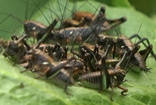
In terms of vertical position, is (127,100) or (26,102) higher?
(26,102)

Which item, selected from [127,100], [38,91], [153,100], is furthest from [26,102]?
[153,100]

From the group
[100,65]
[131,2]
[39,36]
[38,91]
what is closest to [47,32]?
[39,36]

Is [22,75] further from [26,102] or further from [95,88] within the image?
[95,88]

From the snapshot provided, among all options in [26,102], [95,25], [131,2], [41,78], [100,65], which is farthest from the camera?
[131,2]

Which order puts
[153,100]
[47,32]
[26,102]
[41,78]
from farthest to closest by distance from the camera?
1. [47,32]
2. [153,100]
3. [41,78]
4. [26,102]

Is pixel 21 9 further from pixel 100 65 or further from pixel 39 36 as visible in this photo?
pixel 100 65

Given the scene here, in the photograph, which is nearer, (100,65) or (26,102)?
(26,102)

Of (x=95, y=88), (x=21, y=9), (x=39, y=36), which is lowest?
(x=95, y=88)
